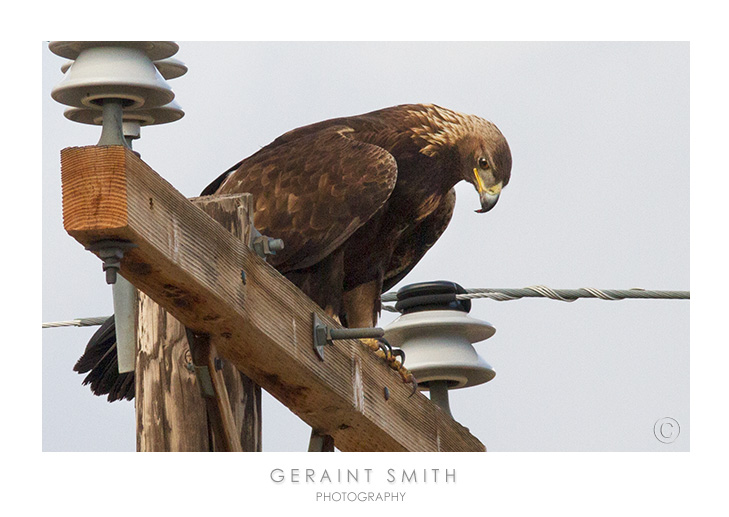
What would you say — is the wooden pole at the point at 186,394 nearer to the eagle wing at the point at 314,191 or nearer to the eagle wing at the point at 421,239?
the eagle wing at the point at 314,191

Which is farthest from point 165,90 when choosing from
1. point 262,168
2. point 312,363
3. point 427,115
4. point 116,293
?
point 427,115

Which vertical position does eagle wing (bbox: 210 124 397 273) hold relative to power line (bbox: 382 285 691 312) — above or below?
above

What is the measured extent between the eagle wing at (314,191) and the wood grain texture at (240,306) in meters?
0.71

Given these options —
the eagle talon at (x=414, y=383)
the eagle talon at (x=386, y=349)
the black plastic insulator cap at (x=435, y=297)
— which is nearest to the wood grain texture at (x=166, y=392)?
the eagle talon at (x=414, y=383)

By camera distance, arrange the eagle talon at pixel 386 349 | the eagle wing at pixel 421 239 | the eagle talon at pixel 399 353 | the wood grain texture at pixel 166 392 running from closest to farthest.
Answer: the wood grain texture at pixel 166 392 < the eagle talon at pixel 386 349 < the eagle talon at pixel 399 353 < the eagle wing at pixel 421 239

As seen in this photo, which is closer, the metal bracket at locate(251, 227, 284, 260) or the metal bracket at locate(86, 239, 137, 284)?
the metal bracket at locate(86, 239, 137, 284)

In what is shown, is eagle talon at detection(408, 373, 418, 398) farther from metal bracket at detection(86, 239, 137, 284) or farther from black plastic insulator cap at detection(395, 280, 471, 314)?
metal bracket at detection(86, 239, 137, 284)

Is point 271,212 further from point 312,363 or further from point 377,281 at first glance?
point 312,363

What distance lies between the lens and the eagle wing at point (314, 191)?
16.6 ft

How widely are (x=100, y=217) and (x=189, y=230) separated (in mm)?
393

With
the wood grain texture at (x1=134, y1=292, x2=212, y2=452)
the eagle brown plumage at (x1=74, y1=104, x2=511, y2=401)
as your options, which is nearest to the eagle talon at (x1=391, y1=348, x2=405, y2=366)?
the eagle brown plumage at (x1=74, y1=104, x2=511, y2=401)

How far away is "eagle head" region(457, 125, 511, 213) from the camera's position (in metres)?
5.61

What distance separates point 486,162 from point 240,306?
2.41 m

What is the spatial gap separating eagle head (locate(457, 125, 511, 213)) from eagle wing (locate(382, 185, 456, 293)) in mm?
184
